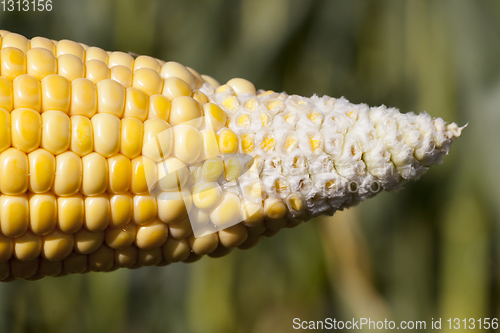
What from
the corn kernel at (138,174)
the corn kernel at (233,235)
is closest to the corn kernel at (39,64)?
the corn kernel at (138,174)

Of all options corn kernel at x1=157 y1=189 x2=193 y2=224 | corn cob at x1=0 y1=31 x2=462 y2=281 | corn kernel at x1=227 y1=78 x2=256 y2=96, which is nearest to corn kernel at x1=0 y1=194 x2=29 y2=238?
corn cob at x1=0 y1=31 x2=462 y2=281

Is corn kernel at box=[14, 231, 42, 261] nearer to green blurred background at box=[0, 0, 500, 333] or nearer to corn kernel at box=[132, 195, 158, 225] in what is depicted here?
corn kernel at box=[132, 195, 158, 225]

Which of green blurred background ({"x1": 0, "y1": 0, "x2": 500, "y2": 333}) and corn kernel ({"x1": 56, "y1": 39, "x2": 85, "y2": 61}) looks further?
green blurred background ({"x1": 0, "y1": 0, "x2": 500, "y2": 333})

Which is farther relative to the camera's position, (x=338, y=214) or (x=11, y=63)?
(x=338, y=214)

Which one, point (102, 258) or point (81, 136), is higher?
point (81, 136)

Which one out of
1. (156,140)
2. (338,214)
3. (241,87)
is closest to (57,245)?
(156,140)

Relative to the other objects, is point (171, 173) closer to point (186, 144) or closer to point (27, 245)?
point (186, 144)

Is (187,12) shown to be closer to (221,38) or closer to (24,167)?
(221,38)
